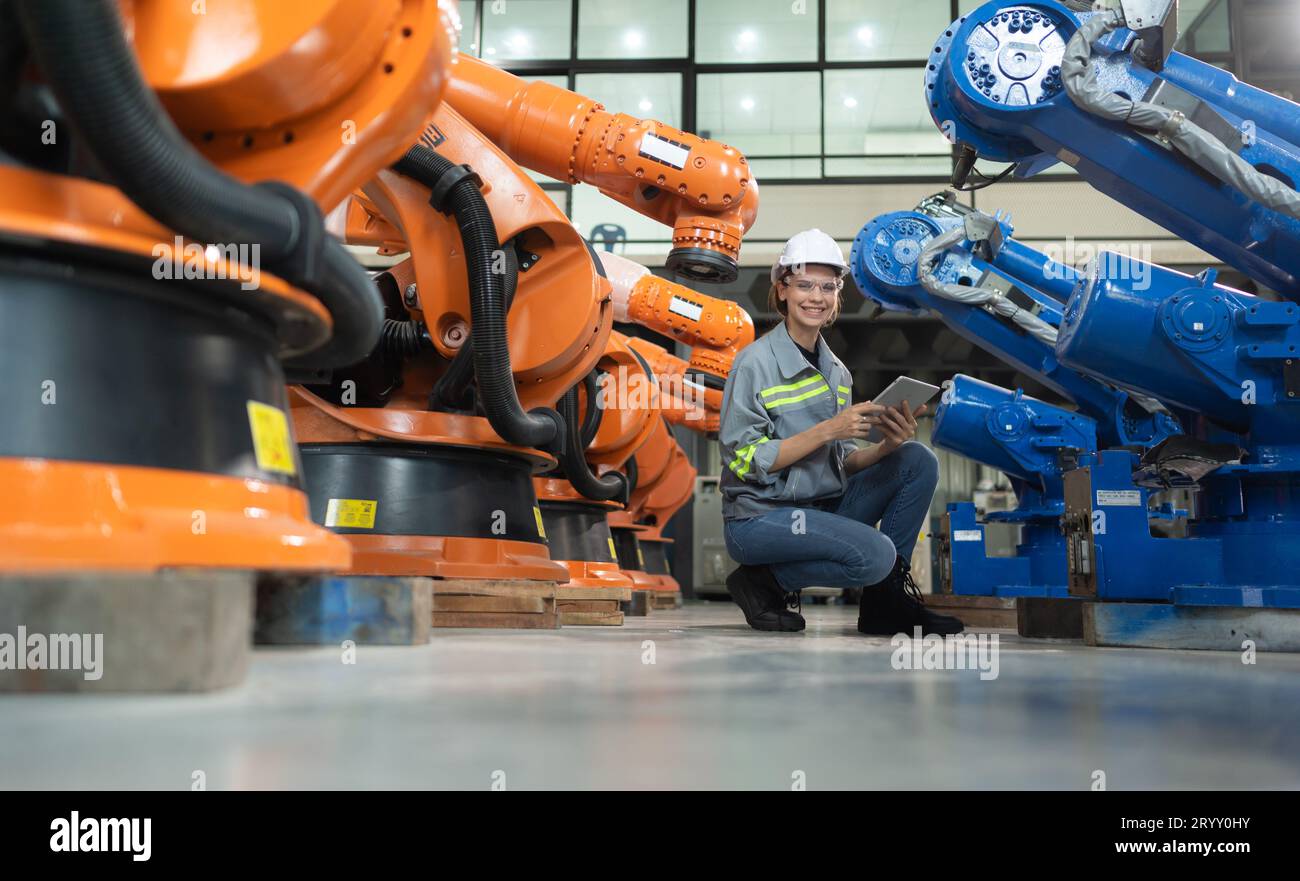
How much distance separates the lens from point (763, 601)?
3.46 meters

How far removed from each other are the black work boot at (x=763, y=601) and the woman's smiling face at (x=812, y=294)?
891 mm

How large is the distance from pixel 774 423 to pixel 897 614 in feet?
2.53

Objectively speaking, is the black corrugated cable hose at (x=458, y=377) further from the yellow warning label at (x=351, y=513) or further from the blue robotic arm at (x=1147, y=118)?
the blue robotic arm at (x=1147, y=118)

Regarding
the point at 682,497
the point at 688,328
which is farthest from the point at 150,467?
the point at 682,497

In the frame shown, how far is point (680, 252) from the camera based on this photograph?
374 cm

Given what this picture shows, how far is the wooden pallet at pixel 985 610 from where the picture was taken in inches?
165

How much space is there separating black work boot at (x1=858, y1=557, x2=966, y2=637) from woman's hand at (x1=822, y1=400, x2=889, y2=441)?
0.50 meters

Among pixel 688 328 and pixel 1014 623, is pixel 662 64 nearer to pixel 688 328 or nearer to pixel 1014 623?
pixel 688 328

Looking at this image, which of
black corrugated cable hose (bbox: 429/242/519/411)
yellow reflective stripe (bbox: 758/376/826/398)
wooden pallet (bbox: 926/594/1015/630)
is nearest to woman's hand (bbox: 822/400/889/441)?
yellow reflective stripe (bbox: 758/376/826/398)

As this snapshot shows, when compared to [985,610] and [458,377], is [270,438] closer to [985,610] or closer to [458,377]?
[458,377]

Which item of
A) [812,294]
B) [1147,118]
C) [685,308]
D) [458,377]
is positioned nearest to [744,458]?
[812,294]

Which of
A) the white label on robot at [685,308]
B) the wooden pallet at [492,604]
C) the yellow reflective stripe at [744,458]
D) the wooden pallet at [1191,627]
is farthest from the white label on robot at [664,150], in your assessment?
the white label on robot at [685,308]

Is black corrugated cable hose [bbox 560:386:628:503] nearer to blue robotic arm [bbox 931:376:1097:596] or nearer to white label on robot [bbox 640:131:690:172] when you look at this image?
white label on robot [bbox 640:131:690:172]
